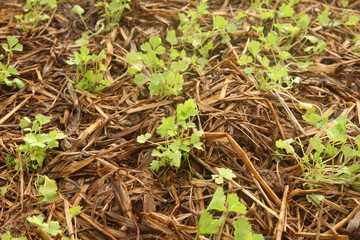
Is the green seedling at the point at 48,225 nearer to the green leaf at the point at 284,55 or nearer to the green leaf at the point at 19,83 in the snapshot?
the green leaf at the point at 19,83

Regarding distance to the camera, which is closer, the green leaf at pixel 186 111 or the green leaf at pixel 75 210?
the green leaf at pixel 75 210

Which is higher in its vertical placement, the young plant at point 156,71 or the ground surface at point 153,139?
the young plant at point 156,71

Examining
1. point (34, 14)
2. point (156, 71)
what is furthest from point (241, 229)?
point (34, 14)

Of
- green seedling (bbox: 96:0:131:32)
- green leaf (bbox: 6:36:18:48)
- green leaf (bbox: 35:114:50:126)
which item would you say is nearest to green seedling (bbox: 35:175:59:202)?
green leaf (bbox: 35:114:50:126)

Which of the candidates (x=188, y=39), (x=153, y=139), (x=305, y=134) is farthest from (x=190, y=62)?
(x=305, y=134)

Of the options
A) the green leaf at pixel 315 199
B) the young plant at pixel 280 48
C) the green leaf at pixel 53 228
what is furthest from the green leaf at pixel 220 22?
the green leaf at pixel 53 228
